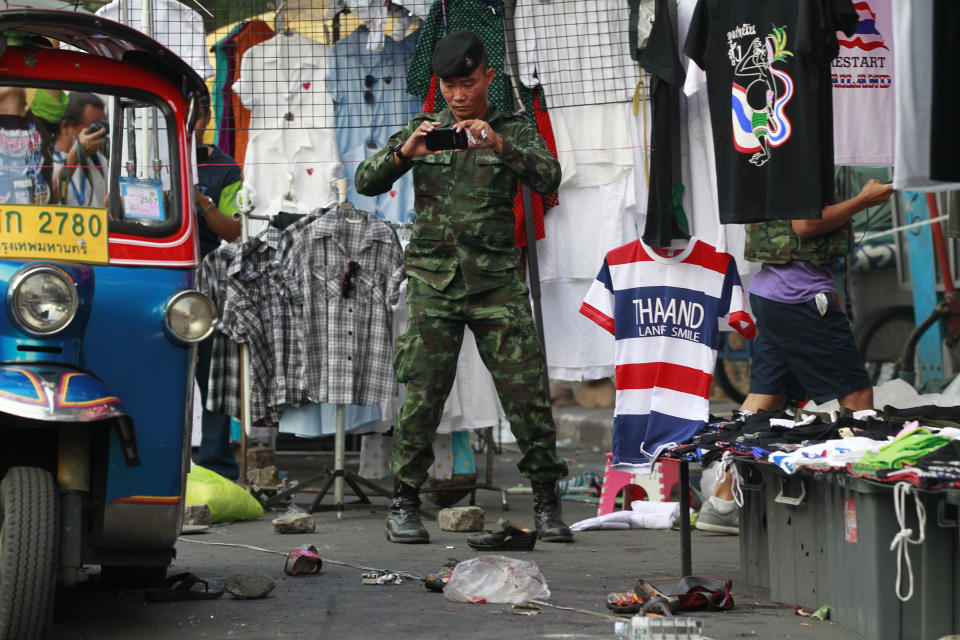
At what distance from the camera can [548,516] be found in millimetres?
6406

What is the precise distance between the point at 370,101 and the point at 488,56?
1.09 meters

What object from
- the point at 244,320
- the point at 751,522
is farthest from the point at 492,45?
the point at 751,522

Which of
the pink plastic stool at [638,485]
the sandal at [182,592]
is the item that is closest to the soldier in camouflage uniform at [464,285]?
the pink plastic stool at [638,485]

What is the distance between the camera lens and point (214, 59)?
841 centimetres

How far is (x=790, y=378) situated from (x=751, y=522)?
4.64ft

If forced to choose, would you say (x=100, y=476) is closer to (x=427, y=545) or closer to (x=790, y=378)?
(x=427, y=545)

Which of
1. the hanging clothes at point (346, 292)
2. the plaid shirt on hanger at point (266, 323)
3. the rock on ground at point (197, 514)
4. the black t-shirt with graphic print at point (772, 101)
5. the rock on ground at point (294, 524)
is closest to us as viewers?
the black t-shirt with graphic print at point (772, 101)

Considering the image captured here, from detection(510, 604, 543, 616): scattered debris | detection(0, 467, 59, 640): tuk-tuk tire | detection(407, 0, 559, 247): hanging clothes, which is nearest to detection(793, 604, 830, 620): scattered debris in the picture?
detection(510, 604, 543, 616): scattered debris

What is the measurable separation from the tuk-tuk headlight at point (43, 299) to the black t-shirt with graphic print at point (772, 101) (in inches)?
124

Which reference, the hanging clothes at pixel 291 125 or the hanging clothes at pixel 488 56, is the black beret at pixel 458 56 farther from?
the hanging clothes at pixel 291 125

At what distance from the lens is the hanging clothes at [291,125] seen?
8516 mm

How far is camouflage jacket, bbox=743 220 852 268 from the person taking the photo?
6.10 m

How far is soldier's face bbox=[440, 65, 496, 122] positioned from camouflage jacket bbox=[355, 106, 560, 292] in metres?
0.12

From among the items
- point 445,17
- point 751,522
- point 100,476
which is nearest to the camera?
point 100,476
